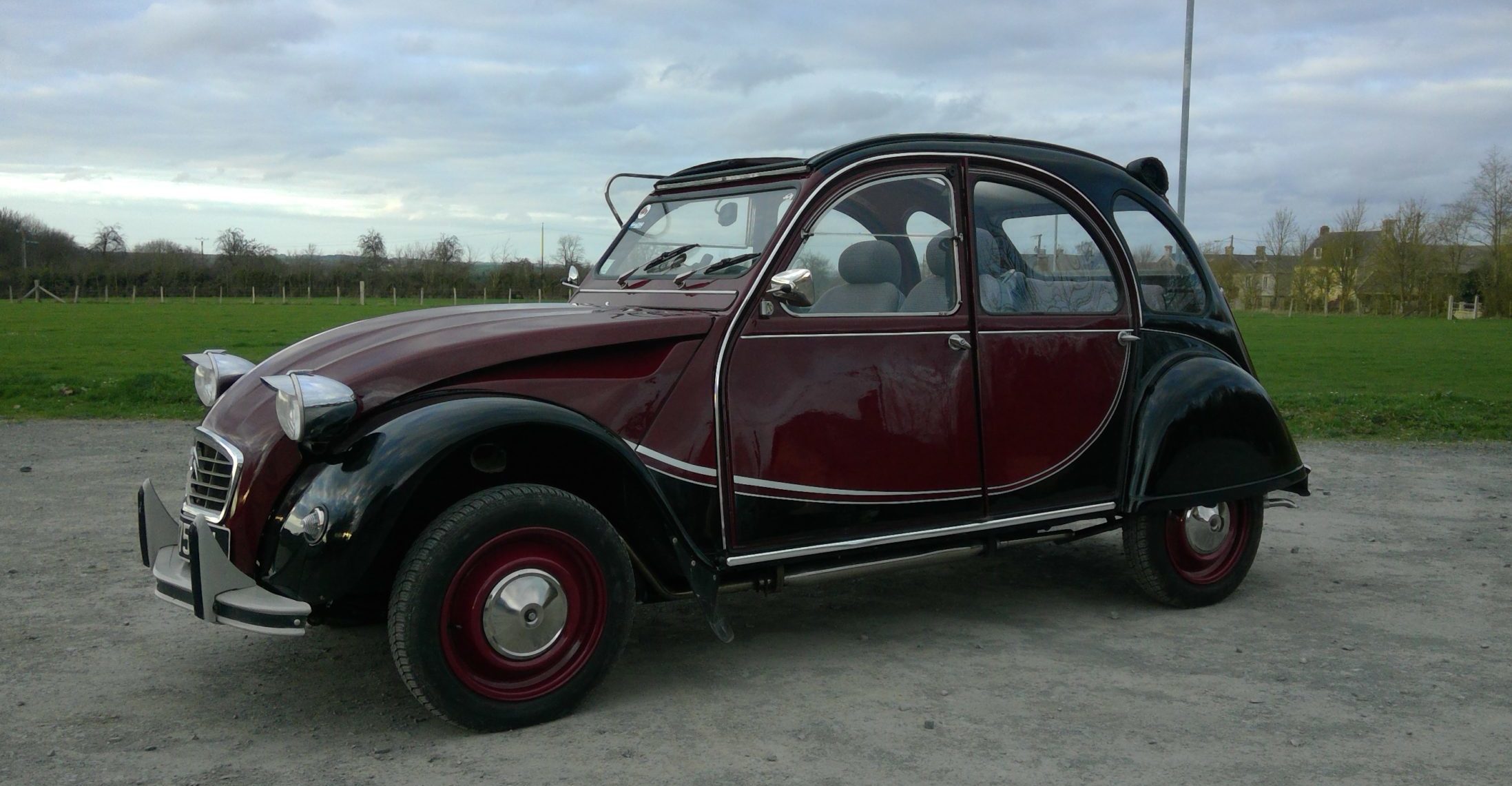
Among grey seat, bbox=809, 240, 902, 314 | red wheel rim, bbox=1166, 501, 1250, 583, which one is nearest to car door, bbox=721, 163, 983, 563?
grey seat, bbox=809, 240, 902, 314

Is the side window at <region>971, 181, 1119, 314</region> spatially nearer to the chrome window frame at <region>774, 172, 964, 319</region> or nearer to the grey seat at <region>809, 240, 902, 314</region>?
the chrome window frame at <region>774, 172, 964, 319</region>

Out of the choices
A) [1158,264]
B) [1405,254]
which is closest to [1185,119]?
[1158,264]

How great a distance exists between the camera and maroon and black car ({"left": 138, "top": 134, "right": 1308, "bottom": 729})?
145 inches

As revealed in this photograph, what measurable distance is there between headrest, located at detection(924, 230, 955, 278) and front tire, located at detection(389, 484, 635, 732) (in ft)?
6.07

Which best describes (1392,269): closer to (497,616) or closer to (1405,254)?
(1405,254)

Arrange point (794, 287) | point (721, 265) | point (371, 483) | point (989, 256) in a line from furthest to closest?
point (989, 256) < point (721, 265) < point (794, 287) < point (371, 483)

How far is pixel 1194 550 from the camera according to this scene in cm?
558

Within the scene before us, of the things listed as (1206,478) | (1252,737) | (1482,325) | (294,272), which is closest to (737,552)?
(1252,737)

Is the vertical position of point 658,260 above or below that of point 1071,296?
above

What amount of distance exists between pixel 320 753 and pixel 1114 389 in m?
3.65

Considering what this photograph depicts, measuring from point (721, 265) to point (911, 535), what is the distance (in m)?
1.35

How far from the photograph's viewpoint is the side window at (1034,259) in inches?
197

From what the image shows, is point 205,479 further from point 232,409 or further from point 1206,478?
point 1206,478

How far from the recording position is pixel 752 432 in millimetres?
4273
